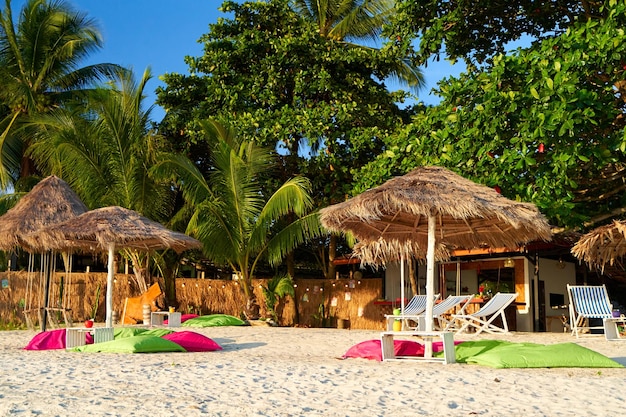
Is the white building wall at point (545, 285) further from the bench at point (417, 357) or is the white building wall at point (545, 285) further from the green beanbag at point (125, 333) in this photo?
the green beanbag at point (125, 333)

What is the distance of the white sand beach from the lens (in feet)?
14.2

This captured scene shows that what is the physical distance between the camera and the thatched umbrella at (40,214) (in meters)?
11.0

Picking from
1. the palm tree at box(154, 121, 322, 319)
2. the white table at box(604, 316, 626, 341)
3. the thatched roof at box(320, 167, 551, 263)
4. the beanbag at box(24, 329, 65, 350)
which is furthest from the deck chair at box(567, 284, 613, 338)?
the beanbag at box(24, 329, 65, 350)

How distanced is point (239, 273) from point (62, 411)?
447 inches

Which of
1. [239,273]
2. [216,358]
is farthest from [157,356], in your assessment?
[239,273]

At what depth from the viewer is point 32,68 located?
17984 mm

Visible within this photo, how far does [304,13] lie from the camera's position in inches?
704

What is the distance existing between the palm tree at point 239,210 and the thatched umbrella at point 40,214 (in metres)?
2.71

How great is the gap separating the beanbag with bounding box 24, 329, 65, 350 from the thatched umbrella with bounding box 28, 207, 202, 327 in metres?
0.62

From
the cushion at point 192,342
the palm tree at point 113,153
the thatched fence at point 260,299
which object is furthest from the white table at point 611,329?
the palm tree at point 113,153

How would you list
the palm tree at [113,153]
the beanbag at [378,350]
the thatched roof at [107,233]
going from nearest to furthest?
the beanbag at [378,350], the thatched roof at [107,233], the palm tree at [113,153]

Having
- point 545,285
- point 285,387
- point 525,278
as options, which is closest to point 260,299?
point 525,278

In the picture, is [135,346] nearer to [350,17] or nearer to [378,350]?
[378,350]

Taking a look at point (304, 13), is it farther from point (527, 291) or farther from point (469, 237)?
point (469, 237)
